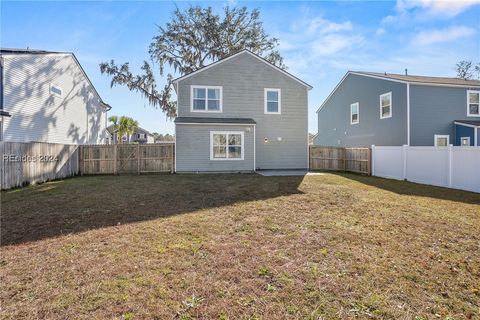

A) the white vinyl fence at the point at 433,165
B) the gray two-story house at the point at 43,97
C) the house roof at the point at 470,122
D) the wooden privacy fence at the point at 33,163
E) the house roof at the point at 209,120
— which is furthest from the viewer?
the house roof at the point at 470,122

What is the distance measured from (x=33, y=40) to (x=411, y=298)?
23736mm

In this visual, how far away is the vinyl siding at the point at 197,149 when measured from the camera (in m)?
15.1

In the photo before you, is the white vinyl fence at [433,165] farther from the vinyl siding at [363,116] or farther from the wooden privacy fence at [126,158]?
the wooden privacy fence at [126,158]

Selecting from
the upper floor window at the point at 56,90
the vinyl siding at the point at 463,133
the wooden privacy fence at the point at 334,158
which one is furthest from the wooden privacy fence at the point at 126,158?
the vinyl siding at the point at 463,133

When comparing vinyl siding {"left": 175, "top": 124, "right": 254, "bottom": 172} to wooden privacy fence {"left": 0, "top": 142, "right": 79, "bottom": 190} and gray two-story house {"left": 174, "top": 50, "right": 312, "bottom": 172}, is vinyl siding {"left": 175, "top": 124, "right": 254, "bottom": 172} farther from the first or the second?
wooden privacy fence {"left": 0, "top": 142, "right": 79, "bottom": 190}

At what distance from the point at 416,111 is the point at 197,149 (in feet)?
44.3

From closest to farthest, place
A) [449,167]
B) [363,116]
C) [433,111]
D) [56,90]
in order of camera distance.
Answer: [449,167] → [56,90] → [433,111] → [363,116]

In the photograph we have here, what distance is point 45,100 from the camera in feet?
51.1

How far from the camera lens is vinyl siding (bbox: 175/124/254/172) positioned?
1515cm

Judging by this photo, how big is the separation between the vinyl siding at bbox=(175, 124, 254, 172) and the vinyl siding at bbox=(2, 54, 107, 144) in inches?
309

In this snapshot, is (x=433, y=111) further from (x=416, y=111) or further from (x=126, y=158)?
(x=126, y=158)

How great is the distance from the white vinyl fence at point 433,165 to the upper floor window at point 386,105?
401 cm

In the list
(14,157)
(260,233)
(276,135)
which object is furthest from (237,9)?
(260,233)

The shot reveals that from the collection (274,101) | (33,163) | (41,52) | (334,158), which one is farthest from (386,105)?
(41,52)
